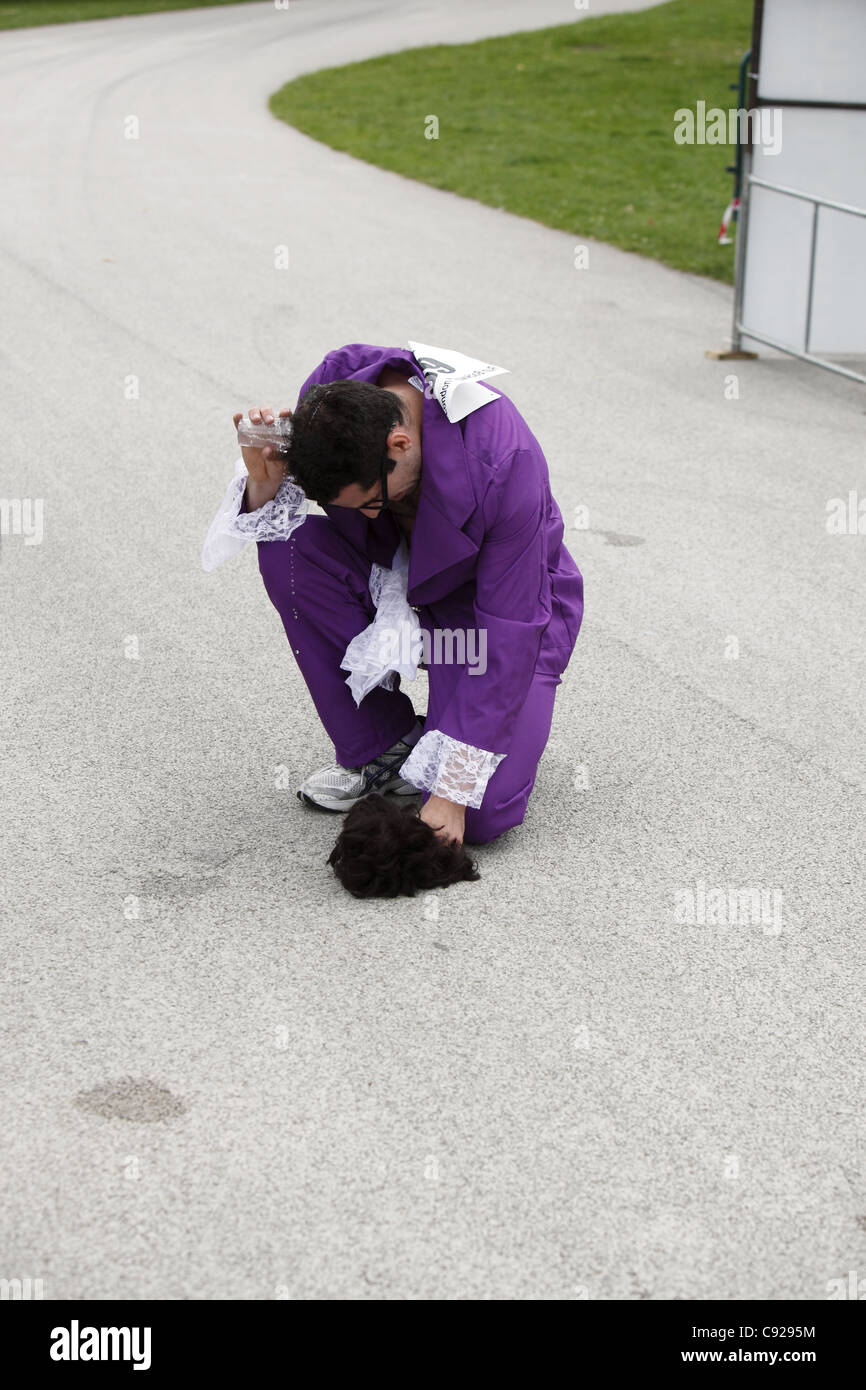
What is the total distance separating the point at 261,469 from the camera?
3.70 m

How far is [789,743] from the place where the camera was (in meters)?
4.50

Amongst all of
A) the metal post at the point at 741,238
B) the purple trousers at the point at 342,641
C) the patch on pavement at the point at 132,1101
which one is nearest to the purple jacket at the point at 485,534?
the purple trousers at the point at 342,641

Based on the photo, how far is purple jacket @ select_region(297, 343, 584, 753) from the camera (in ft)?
11.5

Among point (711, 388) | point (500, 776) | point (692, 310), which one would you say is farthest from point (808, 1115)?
point (692, 310)

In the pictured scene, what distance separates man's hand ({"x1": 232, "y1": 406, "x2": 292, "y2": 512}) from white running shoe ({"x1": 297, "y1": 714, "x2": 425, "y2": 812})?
0.76 meters

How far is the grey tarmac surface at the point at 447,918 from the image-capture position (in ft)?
8.58

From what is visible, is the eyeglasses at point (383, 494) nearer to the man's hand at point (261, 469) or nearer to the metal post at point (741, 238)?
the man's hand at point (261, 469)

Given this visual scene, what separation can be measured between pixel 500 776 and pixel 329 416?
3.43 feet

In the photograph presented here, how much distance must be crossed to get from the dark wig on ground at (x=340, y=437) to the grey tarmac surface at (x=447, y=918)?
1.02 meters

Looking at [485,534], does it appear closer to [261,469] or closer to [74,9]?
[261,469]

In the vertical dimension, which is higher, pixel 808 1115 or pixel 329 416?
pixel 329 416

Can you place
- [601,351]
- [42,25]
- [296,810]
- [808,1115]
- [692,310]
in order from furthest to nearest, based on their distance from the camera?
Answer: [42,25]
[692,310]
[601,351]
[296,810]
[808,1115]
